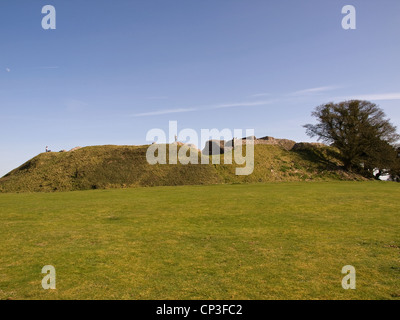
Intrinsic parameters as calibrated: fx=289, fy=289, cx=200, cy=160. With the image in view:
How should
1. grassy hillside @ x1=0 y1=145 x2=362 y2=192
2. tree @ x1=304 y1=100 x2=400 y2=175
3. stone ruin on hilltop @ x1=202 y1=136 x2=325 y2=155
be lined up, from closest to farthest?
grassy hillside @ x1=0 y1=145 x2=362 y2=192 → tree @ x1=304 y1=100 x2=400 y2=175 → stone ruin on hilltop @ x1=202 y1=136 x2=325 y2=155

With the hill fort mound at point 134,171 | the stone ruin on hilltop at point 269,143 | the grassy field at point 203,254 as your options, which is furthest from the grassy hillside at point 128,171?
the grassy field at point 203,254

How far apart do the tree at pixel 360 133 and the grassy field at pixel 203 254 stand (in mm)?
Answer: 42207

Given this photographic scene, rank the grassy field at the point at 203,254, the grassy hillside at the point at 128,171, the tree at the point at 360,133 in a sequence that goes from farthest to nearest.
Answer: the tree at the point at 360,133
the grassy hillside at the point at 128,171
the grassy field at the point at 203,254

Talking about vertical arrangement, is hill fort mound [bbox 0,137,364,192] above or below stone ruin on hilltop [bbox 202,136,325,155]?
below

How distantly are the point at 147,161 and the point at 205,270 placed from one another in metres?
43.6

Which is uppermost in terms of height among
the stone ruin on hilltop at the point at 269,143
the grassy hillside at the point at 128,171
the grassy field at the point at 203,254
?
the stone ruin on hilltop at the point at 269,143

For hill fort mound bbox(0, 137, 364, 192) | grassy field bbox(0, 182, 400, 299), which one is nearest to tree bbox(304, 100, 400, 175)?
hill fort mound bbox(0, 137, 364, 192)

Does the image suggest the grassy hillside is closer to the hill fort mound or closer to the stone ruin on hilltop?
the hill fort mound

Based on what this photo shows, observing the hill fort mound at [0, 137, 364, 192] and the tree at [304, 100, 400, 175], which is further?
the tree at [304, 100, 400, 175]

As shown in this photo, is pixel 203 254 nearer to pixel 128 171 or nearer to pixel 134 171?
pixel 134 171

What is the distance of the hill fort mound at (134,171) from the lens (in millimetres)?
42781

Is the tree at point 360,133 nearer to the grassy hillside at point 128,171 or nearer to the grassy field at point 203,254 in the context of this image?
the grassy hillside at point 128,171

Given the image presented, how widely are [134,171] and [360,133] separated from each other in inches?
1659

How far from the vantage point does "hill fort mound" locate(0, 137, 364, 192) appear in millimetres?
42781
